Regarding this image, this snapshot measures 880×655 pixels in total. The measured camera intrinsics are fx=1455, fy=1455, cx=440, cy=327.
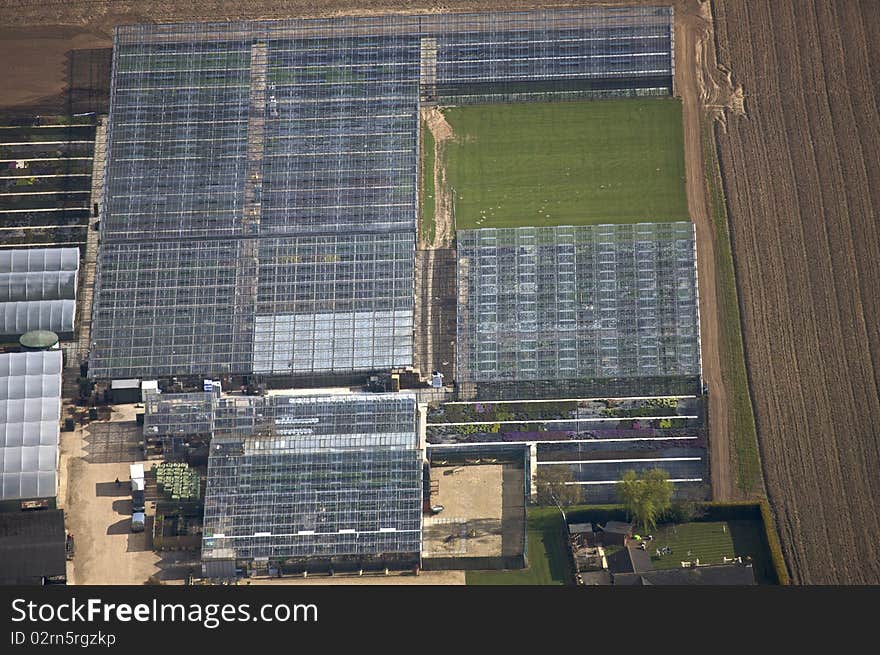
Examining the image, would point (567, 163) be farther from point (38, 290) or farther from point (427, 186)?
point (38, 290)

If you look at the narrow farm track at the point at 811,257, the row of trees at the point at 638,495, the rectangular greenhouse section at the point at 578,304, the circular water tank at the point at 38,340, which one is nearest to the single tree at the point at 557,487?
the row of trees at the point at 638,495

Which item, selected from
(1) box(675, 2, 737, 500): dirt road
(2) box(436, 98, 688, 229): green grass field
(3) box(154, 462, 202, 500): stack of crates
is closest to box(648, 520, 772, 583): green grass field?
(1) box(675, 2, 737, 500): dirt road

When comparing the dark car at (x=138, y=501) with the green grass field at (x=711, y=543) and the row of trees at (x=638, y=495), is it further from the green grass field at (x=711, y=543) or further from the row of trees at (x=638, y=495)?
the green grass field at (x=711, y=543)

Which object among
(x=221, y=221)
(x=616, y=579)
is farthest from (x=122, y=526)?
(x=616, y=579)

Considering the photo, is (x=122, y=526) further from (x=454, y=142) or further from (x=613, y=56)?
(x=613, y=56)

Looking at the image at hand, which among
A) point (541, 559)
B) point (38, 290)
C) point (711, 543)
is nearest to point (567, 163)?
point (541, 559)

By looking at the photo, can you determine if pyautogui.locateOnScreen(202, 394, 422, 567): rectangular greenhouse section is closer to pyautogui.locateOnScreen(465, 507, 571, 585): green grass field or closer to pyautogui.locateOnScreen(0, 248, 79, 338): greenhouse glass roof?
pyautogui.locateOnScreen(465, 507, 571, 585): green grass field
